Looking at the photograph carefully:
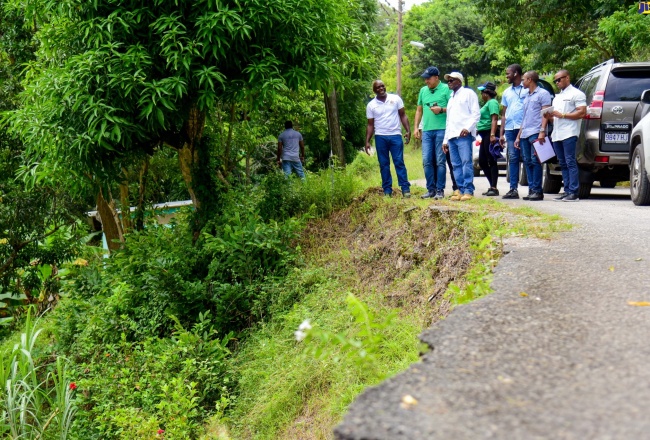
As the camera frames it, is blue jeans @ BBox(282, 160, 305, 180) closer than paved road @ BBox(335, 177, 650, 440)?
No

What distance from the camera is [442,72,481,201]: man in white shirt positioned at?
9602 mm

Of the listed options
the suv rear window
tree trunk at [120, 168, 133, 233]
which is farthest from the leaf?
tree trunk at [120, 168, 133, 233]

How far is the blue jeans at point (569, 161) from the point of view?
10328mm

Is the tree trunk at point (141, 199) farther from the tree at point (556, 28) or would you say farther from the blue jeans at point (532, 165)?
the tree at point (556, 28)

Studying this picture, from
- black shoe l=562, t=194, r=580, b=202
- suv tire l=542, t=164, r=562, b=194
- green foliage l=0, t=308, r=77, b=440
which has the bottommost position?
green foliage l=0, t=308, r=77, b=440

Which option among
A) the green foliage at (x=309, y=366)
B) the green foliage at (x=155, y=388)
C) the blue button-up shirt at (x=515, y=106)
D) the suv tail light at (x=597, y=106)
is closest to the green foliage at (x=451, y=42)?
the suv tail light at (x=597, y=106)

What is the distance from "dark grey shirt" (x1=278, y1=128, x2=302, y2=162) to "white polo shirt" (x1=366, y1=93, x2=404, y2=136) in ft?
16.9

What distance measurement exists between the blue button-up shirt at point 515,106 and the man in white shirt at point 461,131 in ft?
3.67

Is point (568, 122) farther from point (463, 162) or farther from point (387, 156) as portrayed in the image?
point (387, 156)

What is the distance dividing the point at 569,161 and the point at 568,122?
54 cm

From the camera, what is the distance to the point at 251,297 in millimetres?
8820

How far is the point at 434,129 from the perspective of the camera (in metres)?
10.3

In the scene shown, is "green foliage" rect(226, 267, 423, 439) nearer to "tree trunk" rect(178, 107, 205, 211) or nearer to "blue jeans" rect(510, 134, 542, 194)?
"tree trunk" rect(178, 107, 205, 211)

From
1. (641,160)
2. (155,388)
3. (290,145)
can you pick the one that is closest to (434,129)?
(641,160)
